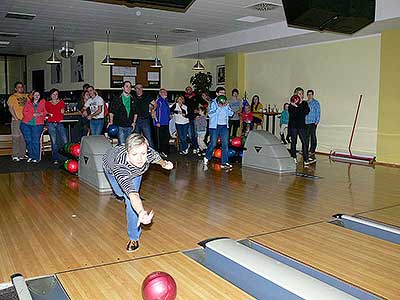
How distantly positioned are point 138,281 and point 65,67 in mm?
11876

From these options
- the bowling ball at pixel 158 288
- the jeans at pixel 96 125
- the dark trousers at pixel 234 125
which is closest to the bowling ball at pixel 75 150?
the jeans at pixel 96 125

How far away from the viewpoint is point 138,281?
2.92 m

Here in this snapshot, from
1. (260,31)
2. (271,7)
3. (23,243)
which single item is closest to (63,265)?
(23,243)

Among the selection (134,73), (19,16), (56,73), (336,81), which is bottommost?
(336,81)

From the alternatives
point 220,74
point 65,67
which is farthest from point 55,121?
point 220,74

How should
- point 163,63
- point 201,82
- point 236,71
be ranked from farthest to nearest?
point 163,63 < point 201,82 < point 236,71

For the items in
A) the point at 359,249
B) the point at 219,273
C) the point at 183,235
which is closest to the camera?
the point at 219,273

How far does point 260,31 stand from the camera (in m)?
9.69

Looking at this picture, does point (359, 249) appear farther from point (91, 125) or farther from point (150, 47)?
point (150, 47)

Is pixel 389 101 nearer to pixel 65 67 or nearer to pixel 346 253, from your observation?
pixel 346 253

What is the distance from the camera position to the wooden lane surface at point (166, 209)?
351 centimetres

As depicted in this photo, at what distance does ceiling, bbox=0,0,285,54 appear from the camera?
7.67m

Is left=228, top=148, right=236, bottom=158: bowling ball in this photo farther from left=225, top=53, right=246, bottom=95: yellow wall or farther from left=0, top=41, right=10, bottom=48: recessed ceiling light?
left=0, top=41, right=10, bottom=48: recessed ceiling light

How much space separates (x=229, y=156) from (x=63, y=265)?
517 centimetres
